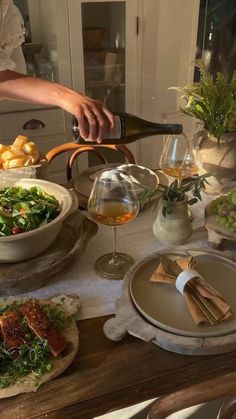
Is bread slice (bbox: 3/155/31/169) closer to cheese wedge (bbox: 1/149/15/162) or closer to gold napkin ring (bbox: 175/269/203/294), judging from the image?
cheese wedge (bbox: 1/149/15/162)

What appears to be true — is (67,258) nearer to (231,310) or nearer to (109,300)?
(109,300)

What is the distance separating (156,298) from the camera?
0.77 m

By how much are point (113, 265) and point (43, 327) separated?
0.26m

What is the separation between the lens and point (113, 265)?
90 cm

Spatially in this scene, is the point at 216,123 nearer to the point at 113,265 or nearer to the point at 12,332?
the point at 113,265

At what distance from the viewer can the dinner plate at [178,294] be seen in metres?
0.69

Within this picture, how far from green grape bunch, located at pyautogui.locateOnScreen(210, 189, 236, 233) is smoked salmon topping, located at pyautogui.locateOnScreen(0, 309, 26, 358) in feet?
1.61

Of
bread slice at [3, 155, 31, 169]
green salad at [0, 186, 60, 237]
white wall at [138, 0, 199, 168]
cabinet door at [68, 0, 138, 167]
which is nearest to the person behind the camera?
green salad at [0, 186, 60, 237]

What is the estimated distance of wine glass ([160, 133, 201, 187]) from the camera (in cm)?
108

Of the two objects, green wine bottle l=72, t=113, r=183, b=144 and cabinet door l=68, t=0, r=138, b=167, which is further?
cabinet door l=68, t=0, r=138, b=167

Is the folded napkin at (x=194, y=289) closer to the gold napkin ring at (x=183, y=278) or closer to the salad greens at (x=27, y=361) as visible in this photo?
the gold napkin ring at (x=183, y=278)

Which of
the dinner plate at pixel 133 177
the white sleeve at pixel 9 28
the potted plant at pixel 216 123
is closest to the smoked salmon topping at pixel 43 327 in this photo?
the dinner plate at pixel 133 177

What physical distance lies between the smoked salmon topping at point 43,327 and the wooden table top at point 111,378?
0.04 m

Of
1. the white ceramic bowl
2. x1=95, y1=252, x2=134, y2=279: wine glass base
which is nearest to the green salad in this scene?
the white ceramic bowl
